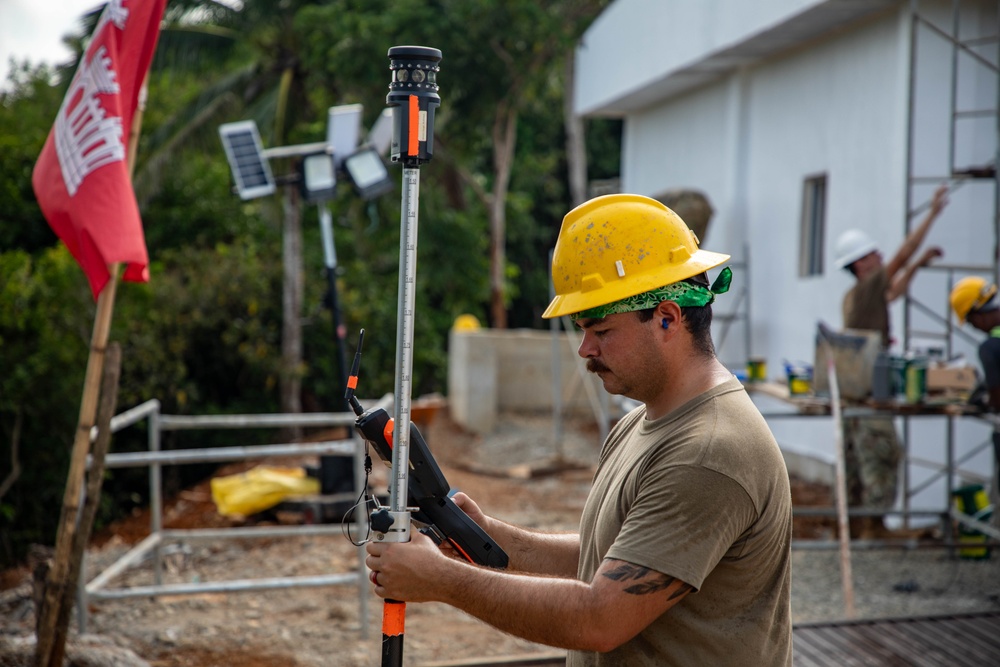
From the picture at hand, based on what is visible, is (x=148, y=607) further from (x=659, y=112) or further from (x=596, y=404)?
(x=659, y=112)

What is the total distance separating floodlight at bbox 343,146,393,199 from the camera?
7.27 metres

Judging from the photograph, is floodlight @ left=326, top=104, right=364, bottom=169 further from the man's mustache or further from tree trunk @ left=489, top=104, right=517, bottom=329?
tree trunk @ left=489, top=104, right=517, bottom=329

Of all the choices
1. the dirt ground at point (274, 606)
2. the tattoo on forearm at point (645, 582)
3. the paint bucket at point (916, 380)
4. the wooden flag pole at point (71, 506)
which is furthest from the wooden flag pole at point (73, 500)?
the paint bucket at point (916, 380)

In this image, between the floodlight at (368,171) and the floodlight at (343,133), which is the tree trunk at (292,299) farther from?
the floodlight at (368,171)

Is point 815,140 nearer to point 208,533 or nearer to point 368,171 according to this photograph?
point 368,171

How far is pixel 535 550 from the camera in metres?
2.48

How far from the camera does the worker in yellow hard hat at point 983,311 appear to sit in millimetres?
6047

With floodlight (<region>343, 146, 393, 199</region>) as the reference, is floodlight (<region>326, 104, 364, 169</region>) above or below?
above

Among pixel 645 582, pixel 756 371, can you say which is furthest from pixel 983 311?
pixel 645 582

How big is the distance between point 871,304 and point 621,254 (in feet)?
18.2

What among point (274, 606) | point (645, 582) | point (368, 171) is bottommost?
point (274, 606)

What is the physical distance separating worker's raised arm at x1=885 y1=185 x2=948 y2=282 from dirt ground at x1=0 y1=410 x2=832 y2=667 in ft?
7.14

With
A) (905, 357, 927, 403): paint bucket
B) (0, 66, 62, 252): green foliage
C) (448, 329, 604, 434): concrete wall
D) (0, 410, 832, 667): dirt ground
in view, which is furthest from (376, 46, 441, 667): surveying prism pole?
(0, 66, 62, 252): green foliage

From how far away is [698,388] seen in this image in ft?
6.81
